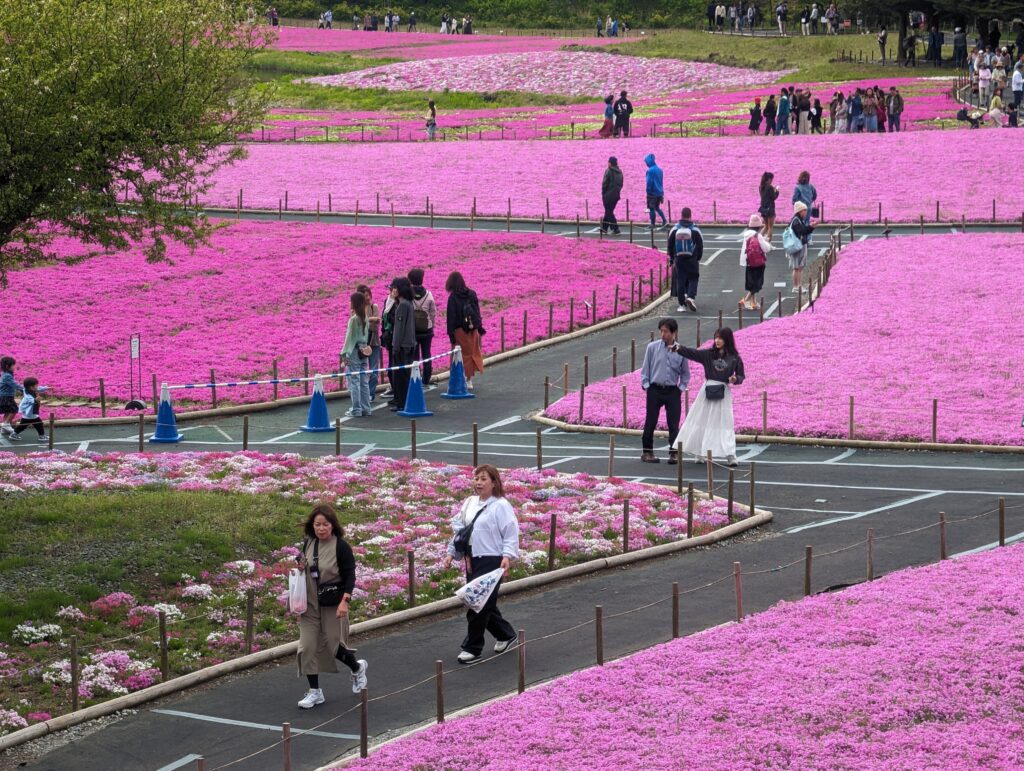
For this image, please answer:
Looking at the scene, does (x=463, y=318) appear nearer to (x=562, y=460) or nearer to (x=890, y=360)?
(x=562, y=460)

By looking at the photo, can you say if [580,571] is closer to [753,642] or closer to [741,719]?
[753,642]

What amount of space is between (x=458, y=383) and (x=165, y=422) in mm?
5774

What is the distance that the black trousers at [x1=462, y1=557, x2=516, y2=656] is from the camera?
15875mm

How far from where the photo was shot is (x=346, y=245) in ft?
160

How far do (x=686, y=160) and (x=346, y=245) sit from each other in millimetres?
17209

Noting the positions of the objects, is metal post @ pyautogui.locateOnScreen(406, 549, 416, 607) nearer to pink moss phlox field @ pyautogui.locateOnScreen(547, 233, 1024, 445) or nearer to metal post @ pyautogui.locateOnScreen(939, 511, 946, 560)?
metal post @ pyautogui.locateOnScreen(939, 511, 946, 560)

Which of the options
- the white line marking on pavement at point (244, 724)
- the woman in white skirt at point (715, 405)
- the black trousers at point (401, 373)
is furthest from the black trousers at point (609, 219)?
the white line marking on pavement at point (244, 724)

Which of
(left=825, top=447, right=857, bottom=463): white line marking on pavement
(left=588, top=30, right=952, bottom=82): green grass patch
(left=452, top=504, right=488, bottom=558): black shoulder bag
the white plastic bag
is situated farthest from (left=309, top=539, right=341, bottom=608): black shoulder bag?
(left=588, top=30, right=952, bottom=82): green grass patch

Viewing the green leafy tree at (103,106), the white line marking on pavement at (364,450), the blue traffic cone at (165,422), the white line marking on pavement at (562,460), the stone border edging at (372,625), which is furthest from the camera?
the blue traffic cone at (165,422)

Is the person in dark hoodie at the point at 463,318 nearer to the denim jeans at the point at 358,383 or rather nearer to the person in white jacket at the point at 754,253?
the denim jeans at the point at 358,383

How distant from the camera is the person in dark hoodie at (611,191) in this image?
46969 mm

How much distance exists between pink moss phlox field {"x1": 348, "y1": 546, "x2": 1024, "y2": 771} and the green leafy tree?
9533 mm

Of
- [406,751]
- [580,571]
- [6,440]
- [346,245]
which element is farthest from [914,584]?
[346,245]

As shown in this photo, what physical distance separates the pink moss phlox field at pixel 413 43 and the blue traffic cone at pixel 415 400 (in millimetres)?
77883
